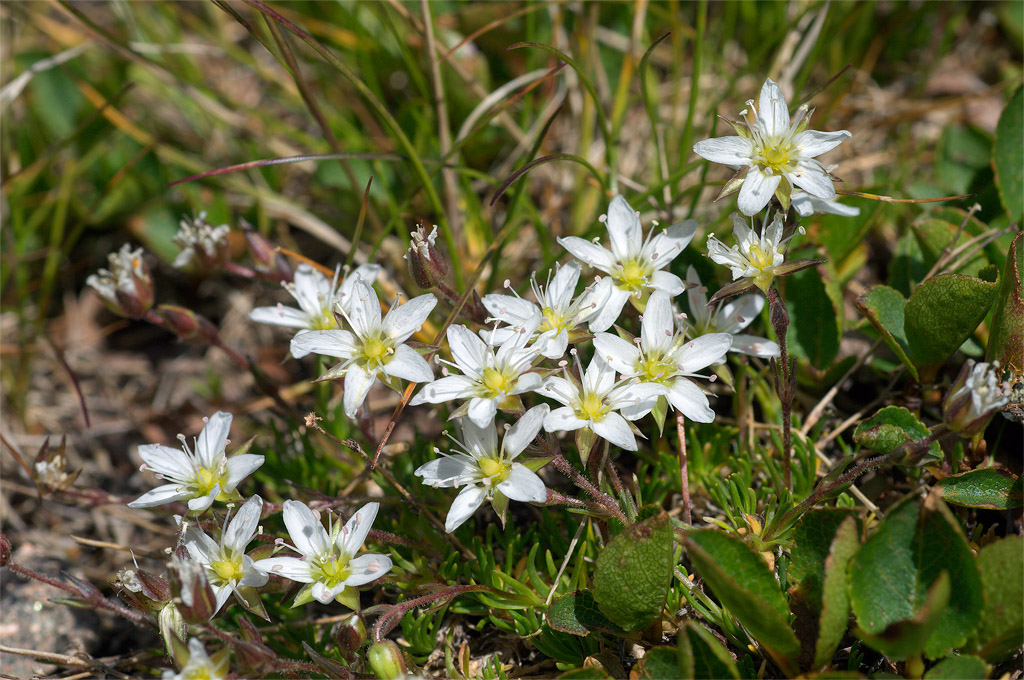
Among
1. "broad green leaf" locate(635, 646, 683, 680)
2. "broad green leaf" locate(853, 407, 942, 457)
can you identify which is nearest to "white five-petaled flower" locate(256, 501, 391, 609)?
"broad green leaf" locate(635, 646, 683, 680)

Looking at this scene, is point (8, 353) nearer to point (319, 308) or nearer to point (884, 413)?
point (319, 308)

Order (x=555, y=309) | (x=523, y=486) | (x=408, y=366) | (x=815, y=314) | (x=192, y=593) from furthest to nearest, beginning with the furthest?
(x=815, y=314) < (x=555, y=309) < (x=408, y=366) < (x=523, y=486) < (x=192, y=593)

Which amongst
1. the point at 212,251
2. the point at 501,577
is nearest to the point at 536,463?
the point at 501,577

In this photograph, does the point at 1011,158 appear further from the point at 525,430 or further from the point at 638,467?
the point at 525,430

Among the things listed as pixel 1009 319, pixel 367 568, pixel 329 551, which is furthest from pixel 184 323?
pixel 1009 319

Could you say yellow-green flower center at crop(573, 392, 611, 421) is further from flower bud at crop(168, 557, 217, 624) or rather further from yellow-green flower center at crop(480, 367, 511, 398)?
flower bud at crop(168, 557, 217, 624)

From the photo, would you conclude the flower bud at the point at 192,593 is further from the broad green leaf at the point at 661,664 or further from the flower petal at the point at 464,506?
the broad green leaf at the point at 661,664

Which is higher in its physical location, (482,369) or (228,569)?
(482,369)

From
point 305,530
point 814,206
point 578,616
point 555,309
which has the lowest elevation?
point 578,616
